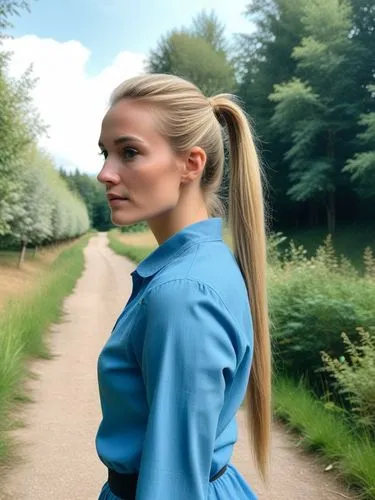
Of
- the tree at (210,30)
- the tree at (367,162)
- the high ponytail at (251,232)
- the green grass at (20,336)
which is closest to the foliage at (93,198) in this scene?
the tree at (210,30)

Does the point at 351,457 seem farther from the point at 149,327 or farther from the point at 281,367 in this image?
the point at 149,327

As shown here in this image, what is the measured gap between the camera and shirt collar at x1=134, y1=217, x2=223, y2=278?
1125mm

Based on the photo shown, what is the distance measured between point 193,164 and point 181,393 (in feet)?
1.71

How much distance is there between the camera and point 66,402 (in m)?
5.54

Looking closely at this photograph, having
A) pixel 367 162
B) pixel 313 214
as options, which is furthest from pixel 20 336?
pixel 313 214

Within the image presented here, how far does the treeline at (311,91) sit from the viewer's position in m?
26.5

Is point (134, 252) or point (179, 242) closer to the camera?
point (179, 242)

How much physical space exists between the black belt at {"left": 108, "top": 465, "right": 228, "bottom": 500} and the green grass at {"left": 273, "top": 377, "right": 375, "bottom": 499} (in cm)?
256

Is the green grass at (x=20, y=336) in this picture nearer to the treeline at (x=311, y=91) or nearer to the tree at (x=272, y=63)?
the treeline at (x=311, y=91)

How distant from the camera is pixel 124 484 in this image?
1.10 meters

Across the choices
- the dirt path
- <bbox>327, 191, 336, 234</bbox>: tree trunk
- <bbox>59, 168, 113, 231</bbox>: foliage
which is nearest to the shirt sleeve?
the dirt path

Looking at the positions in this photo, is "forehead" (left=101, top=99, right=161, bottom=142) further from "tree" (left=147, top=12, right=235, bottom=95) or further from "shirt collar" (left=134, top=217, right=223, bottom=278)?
Result: "tree" (left=147, top=12, right=235, bottom=95)

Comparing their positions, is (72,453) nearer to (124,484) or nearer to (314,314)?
(314,314)

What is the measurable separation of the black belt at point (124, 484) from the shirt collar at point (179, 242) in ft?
1.29
